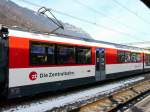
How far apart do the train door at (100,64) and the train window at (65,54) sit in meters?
3.38

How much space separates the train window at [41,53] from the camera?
13.5 meters

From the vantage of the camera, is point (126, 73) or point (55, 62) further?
point (126, 73)

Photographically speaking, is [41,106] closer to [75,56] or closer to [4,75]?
[4,75]

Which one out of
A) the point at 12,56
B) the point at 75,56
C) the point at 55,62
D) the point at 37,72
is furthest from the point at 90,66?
the point at 12,56

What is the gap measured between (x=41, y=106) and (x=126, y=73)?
47.0 ft


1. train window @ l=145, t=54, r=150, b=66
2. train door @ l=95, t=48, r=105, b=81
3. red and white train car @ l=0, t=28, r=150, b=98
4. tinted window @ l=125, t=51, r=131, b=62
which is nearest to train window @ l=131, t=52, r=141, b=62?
tinted window @ l=125, t=51, r=131, b=62

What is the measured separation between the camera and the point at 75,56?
664 inches

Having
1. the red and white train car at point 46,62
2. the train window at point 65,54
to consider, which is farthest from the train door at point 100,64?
the train window at point 65,54

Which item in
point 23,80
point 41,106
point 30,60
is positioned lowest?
point 41,106

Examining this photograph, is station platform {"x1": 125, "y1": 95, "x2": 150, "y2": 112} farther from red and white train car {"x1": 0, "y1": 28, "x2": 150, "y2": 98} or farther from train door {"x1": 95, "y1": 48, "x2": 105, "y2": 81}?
train door {"x1": 95, "y1": 48, "x2": 105, "y2": 81}

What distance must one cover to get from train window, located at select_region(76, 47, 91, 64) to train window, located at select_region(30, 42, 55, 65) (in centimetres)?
265

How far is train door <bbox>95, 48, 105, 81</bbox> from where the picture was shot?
19828 mm

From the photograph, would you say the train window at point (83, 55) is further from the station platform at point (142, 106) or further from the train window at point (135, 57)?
the train window at point (135, 57)

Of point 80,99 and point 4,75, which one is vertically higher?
point 4,75
